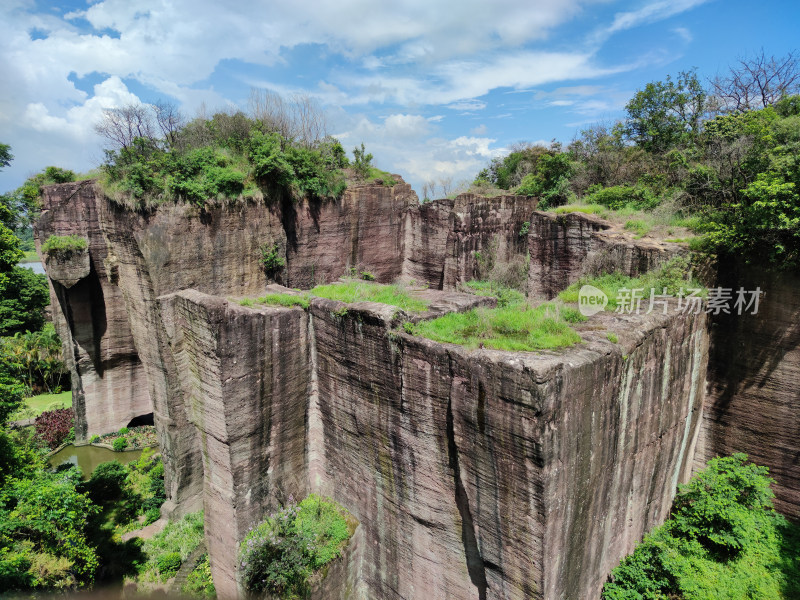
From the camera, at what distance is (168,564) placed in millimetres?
11852

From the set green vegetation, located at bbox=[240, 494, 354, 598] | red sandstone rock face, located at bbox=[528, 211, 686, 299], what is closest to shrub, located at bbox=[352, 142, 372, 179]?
red sandstone rock face, located at bbox=[528, 211, 686, 299]

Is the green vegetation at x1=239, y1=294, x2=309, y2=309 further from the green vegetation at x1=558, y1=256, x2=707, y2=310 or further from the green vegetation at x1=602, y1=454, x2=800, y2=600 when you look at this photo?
the green vegetation at x1=602, y1=454, x2=800, y2=600

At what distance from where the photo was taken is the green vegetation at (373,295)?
9094 millimetres

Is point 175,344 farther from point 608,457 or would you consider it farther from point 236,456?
point 608,457

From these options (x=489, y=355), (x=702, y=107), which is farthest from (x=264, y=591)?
(x=702, y=107)

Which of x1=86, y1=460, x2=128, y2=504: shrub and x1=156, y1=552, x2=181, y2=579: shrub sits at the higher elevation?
x1=86, y1=460, x2=128, y2=504: shrub

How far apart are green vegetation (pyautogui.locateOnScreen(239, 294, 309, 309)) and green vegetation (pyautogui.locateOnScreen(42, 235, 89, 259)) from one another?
10.3m

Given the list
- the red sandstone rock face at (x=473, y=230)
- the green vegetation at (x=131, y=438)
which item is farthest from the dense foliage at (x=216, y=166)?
the green vegetation at (x=131, y=438)

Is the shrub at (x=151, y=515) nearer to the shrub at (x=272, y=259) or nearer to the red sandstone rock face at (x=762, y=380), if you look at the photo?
the shrub at (x=272, y=259)

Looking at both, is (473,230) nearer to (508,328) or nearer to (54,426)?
(508,328)

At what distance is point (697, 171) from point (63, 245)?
65.9 ft

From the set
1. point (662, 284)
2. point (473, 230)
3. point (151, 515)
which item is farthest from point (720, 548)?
point (151, 515)

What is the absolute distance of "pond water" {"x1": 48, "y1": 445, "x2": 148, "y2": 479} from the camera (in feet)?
58.2

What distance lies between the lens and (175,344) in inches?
384
